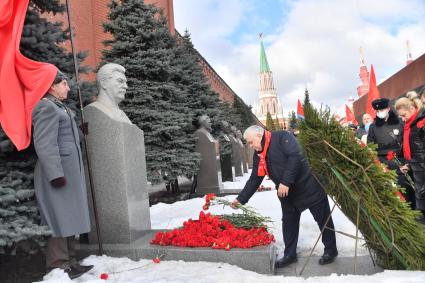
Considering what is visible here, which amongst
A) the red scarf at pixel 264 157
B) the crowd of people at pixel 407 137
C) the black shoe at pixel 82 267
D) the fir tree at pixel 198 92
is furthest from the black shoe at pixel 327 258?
the fir tree at pixel 198 92

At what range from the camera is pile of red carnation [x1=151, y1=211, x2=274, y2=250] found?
4.05 metres

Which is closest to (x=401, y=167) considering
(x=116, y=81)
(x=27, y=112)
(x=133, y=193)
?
(x=133, y=193)

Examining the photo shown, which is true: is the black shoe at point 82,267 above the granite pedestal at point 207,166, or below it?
below

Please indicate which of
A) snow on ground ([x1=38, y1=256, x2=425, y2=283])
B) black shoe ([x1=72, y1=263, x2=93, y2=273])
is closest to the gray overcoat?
black shoe ([x1=72, y1=263, x2=93, y2=273])

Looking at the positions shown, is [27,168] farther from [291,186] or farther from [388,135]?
[388,135]

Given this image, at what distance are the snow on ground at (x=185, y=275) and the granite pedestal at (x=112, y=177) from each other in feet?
1.63

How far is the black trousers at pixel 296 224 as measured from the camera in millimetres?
4250

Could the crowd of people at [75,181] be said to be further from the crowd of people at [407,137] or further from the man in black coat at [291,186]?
the crowd of people at [407,137]

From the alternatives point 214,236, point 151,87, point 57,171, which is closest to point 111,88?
point 57,171

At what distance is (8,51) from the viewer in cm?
392

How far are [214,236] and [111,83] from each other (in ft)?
7.79

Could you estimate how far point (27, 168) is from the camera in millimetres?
4160

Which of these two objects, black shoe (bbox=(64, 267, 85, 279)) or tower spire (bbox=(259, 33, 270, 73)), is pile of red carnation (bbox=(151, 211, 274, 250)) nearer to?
black shoe (bbox=(64, 267, 85, 279))

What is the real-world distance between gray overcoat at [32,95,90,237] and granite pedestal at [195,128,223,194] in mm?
8221
